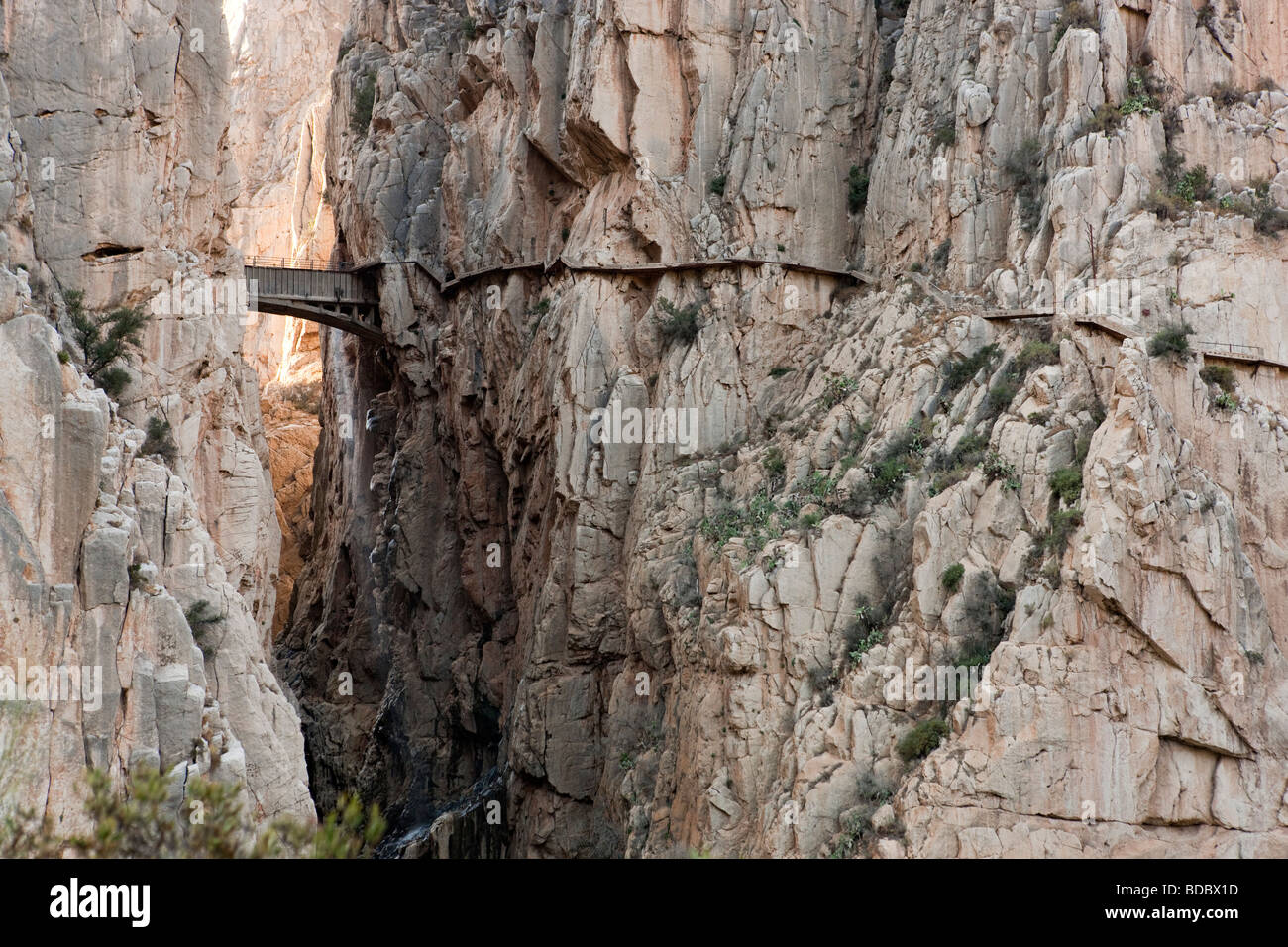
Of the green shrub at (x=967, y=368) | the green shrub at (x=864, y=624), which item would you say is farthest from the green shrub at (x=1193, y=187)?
the green shrub at (x=864, y=624)

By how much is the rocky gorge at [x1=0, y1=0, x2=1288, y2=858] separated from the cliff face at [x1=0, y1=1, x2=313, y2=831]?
108mm

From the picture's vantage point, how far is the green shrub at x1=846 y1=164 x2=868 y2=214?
48.8 meters

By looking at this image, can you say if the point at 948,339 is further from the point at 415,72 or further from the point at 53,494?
the point at 415,72

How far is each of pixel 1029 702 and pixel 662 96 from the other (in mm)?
24037

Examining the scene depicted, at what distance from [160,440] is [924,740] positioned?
1853 centimetres

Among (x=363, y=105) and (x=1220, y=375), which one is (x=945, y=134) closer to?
(x=1220, y=375)

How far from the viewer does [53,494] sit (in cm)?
2828

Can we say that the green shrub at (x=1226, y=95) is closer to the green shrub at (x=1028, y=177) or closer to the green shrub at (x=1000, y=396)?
the green shrub at (x=1028, y=177)

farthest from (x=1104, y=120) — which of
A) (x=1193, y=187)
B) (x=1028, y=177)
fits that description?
(x=1193, y=187)

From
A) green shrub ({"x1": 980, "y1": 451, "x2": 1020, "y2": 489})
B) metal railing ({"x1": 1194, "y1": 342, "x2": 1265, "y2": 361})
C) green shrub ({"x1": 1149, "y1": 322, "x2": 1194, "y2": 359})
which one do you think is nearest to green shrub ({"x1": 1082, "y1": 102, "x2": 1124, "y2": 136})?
metal railing ({"x1": 1194, "y1": 342, "x2": 1265, "y2": 361})

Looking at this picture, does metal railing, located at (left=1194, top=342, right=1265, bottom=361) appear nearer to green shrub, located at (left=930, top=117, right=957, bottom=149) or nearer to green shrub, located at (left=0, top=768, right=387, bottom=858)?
green shrub, located at (left=930, top=117, right=957, bottom=149)

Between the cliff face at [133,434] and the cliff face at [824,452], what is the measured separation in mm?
10278

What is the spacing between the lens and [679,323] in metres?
47.5

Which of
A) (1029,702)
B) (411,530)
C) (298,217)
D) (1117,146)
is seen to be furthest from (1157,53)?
(298,217)
